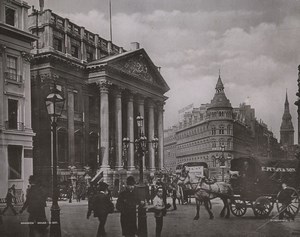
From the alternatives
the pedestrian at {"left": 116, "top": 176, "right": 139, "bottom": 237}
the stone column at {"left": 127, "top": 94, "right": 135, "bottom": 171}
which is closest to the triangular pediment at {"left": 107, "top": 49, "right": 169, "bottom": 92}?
the stone column at {"left": 127, "top": 94, "right": 135, "bottom": 171}

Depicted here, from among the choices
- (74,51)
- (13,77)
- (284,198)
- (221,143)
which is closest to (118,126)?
(74,51)

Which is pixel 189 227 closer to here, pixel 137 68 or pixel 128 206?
pixel 128 206

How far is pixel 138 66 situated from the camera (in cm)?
3712

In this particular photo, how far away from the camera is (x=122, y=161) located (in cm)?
3612

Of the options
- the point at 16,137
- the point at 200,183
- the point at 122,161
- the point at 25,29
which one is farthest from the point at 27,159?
the point at 122,161

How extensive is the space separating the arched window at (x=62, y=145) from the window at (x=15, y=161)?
27.6 ft

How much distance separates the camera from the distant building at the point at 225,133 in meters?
17.7

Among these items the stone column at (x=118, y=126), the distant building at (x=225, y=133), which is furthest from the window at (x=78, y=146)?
the distant building at (x=225, y=133)

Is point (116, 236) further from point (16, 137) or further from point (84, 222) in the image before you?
point (16, 137)

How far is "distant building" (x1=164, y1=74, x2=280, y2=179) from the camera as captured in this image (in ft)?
57.9

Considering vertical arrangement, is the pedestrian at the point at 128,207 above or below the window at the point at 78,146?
below

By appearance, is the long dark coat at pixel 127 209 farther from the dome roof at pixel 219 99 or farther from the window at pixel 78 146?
the window at pixel 78 146

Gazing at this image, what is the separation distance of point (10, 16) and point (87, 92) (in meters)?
12.6

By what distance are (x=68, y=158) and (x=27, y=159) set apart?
7.82m
